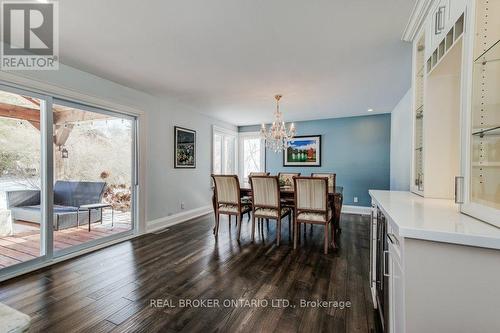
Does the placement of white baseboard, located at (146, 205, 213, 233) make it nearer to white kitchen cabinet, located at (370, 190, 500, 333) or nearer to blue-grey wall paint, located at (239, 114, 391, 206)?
blue-grey wall paint, located at (239, 114, 391, 206)

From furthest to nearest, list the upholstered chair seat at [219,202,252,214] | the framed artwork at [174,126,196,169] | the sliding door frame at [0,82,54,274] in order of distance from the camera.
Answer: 1. the framed artwork at [174,126,196,169]
2. the upholstered chair seat at [219,202,252,214]
3. the sliding door frame at [0,82,54,274]

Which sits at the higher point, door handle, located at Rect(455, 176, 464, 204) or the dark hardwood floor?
door handle, located at Rect(455, 176, 464, 204)

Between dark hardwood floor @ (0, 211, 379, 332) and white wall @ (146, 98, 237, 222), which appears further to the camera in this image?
white wall @ (146, 98, 237, 222)

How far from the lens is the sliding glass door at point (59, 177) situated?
2363 mm

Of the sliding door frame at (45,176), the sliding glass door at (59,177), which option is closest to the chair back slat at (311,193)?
the sliding glass door at (59,177)

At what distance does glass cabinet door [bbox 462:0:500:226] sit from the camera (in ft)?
3.32

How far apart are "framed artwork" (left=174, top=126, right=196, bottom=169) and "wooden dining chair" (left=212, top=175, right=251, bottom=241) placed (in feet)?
4.12

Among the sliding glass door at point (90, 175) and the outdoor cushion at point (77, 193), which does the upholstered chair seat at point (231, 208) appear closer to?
the sliding glass door at point (90, 175)

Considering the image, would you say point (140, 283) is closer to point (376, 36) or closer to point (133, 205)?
point (133, 205)

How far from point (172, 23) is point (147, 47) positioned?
0.56m

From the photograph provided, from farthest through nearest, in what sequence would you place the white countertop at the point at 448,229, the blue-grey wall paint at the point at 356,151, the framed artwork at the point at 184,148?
1. the blue-grey wall paint at the point at 356,151
2. the framed artwork at the point at 184,148
3. the white countertop at the point at 448,229

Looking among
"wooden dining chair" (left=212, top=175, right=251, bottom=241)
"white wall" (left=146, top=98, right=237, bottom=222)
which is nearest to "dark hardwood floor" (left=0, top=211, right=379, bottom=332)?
"wooden dining chair" (left=212, top=175, right=251, bottom=241)

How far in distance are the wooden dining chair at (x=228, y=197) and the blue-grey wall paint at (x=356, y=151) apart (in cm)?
296

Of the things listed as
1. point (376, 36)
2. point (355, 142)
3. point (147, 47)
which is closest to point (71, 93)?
point (147, 47)
